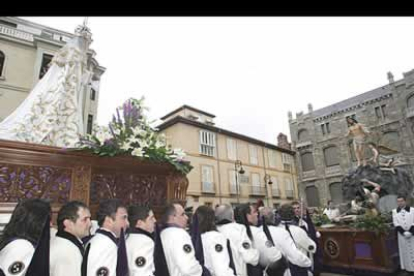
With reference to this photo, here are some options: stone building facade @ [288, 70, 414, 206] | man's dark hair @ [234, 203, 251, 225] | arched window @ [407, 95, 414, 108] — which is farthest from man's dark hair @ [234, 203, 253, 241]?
arched window @ [407, 95, 414, 108]

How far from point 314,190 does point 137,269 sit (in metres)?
27.2

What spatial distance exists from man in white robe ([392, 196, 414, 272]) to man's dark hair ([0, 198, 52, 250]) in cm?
729

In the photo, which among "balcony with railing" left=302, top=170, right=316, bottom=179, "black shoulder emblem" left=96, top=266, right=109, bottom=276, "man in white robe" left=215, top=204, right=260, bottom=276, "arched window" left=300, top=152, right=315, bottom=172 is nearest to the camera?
"black shoulder emblem" left=96, top=266, right=109, bottom=276

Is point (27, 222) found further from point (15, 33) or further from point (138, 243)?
point (15, 33)

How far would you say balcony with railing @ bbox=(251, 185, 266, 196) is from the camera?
2276cm

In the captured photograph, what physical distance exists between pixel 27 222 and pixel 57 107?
6.95 feet

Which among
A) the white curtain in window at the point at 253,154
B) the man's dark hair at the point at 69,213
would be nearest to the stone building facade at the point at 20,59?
the man's dark hair at the point at 69,213

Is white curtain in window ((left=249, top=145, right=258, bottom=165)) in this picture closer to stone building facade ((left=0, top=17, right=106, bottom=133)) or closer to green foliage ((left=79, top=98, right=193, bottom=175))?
stone building facade ((left=0, top=17, right=106, bottom=133))

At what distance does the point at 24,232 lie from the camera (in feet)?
5.59

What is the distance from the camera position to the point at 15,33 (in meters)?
14.4

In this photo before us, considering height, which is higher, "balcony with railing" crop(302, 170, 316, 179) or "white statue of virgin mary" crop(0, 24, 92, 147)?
"balcony with railing" crop(302, 170, 316, 179)

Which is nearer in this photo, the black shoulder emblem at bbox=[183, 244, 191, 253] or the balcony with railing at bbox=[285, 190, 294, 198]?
the black shoulder emblem at bbox=[183, 244, 191, 253]

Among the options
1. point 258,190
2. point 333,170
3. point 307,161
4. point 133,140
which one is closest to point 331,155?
point 333,170

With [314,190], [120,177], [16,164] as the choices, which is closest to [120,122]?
[120,177]
